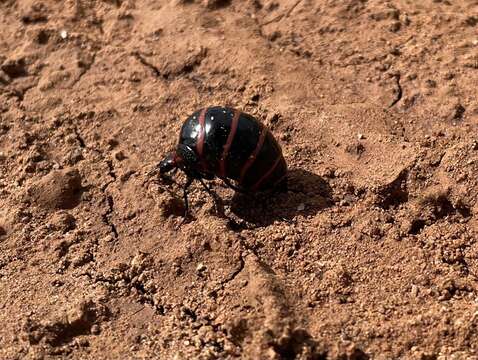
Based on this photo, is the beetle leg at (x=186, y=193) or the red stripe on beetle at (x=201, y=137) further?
the beetle leg at (x=186, y=193)

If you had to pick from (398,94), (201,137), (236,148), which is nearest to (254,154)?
(236,148)

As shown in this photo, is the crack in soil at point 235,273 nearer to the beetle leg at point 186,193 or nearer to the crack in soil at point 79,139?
the beetle leg at point 186,193

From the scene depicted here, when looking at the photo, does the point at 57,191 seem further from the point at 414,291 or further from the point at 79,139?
the point at 414,291

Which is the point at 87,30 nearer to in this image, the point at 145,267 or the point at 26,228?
the point at 26,228

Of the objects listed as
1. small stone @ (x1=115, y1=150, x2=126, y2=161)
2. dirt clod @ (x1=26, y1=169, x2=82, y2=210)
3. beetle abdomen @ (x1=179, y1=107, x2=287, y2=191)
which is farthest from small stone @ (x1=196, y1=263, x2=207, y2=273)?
small stone @ (x1=115, y1=150, x2=126, y2=161)

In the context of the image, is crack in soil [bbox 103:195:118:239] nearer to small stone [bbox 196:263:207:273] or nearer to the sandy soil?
the sandy soil

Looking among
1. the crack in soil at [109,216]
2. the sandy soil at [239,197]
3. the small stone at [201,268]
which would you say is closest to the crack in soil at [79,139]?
the sandy soil at [239,197]

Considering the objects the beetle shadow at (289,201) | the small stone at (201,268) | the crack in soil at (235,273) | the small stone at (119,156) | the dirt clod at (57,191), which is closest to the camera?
the crack in soil at (235,273)
